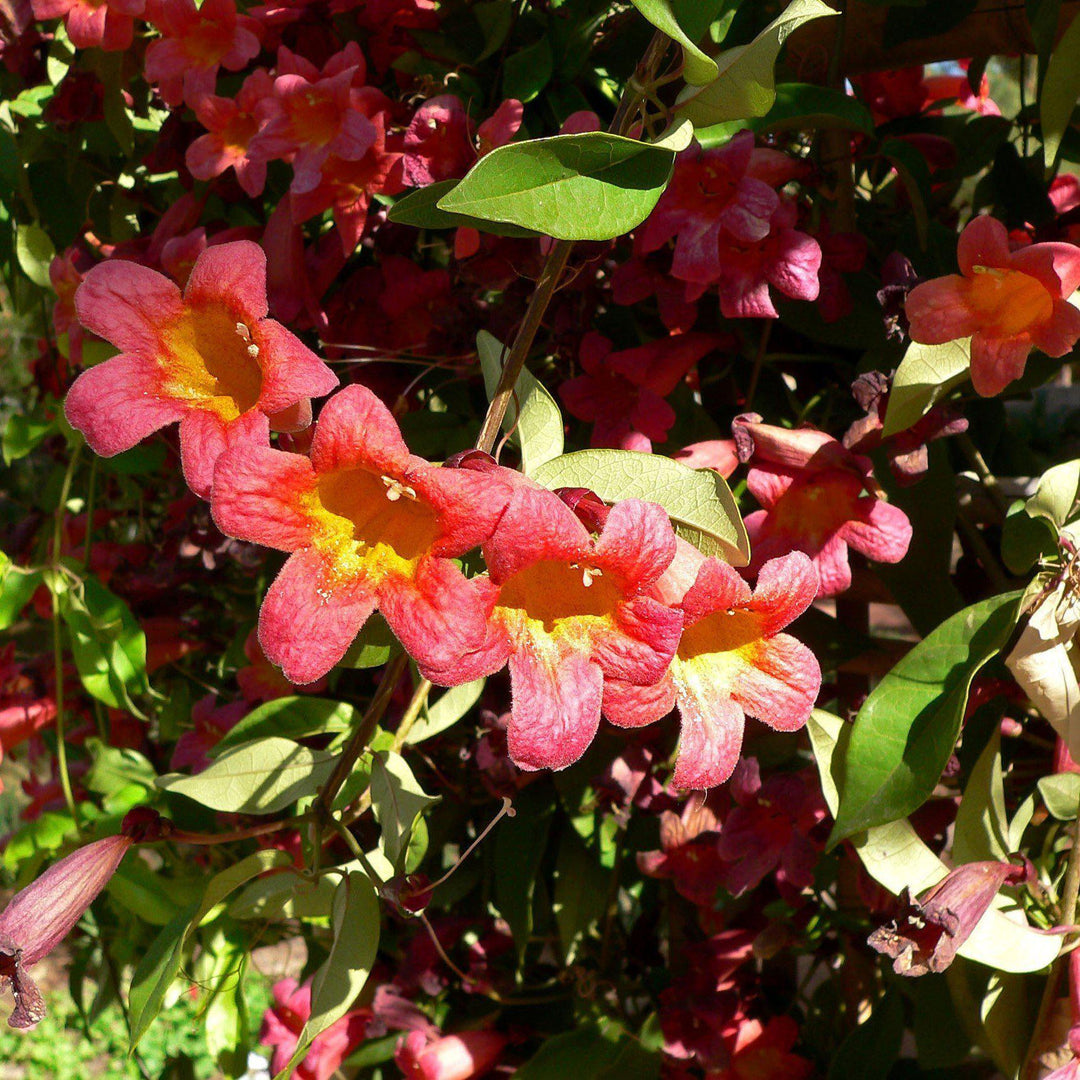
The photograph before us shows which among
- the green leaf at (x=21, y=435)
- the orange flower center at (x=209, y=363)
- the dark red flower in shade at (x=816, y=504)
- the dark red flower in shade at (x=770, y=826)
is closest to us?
the orange flower center at (x=209, y=363)

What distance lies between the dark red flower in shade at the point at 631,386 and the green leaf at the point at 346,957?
315mm

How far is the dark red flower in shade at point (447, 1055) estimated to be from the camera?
82 centimetres

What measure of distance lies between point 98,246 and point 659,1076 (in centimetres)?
84

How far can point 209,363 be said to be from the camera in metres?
0.51

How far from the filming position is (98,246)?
87cm

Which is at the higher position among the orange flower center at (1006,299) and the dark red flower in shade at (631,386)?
the orange flower center at (1006,299)

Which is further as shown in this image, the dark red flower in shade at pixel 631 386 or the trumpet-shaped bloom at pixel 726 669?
the dark red flower in shade at pixel 631 386

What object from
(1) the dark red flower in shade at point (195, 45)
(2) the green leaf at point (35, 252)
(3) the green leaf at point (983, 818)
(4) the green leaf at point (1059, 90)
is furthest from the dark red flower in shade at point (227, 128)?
(3) the green leaf at point (983, 818)

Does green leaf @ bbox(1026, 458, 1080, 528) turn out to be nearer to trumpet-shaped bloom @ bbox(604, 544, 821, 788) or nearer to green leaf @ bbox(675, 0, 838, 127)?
trumpet-shaped bloom @ bbox(604, 544, 821, 788)

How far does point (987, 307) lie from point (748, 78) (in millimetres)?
207

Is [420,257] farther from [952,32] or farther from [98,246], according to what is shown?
[952,32]

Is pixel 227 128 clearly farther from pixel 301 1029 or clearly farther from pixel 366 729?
pixel 301 1029

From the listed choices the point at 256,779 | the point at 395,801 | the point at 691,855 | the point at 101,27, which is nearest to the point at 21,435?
the point at 101,27

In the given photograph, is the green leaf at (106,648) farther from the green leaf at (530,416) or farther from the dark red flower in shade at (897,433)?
the dark red flower in shade at (897,433)
